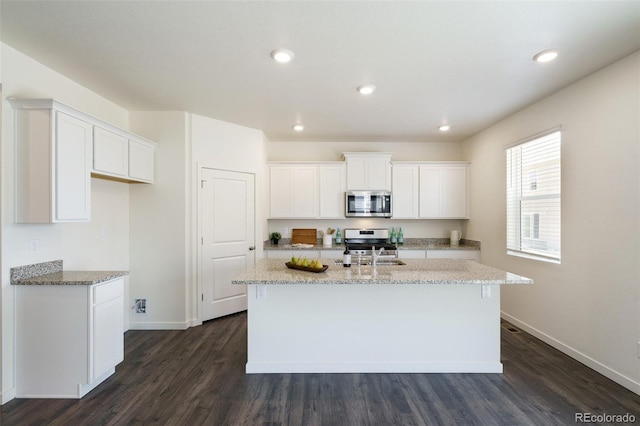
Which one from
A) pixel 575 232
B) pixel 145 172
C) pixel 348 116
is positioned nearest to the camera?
pixel 575 232

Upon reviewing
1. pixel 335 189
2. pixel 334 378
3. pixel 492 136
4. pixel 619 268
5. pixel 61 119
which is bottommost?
pixel 334 378

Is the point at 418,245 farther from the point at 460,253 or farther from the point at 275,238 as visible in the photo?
the point at 275,238

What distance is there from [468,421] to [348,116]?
3307 mm

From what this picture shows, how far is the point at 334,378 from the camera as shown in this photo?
255 centimetres

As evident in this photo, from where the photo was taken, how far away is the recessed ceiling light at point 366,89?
2.88 m

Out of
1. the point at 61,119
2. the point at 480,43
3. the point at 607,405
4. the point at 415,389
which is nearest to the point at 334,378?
the point at 415,389

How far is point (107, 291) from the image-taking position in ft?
8.10

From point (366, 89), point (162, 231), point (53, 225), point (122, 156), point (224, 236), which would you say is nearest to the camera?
point (53, 225)

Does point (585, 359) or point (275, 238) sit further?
point (275, 238)

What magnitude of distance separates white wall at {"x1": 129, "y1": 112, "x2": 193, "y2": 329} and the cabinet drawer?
100 cm

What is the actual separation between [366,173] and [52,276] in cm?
402

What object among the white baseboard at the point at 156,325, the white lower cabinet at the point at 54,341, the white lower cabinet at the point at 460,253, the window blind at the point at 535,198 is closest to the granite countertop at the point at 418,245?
the white lower cabinet at the point at 460,253

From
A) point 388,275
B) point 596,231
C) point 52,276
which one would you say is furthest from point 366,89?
point 52,276

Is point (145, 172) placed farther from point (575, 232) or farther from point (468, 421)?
A: point (575, 232)
